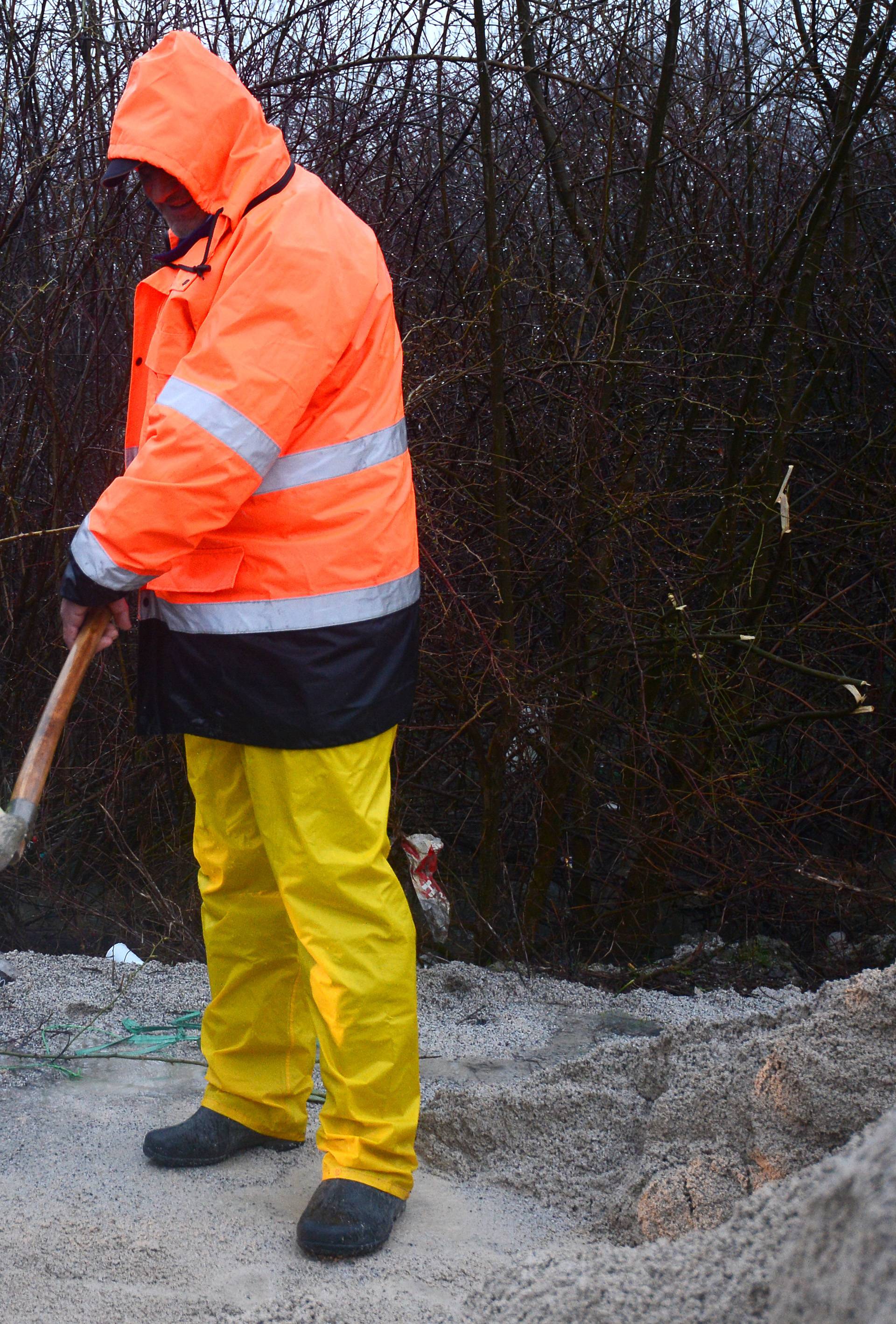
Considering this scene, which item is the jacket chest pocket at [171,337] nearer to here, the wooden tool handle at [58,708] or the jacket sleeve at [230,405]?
the jacket sleeve at [230,405]

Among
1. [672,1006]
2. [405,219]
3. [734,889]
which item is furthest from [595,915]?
[405,219]

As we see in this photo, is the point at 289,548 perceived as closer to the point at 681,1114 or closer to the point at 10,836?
the point at 10,836

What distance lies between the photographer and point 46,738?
6.81 feet

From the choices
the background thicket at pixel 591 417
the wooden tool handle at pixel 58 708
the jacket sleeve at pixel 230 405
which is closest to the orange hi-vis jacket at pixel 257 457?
the jacket sleeve at pixel 230 405

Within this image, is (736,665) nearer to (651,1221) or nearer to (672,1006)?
(672,1006)

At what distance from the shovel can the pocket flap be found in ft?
0.47

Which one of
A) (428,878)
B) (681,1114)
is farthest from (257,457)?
(428,878)

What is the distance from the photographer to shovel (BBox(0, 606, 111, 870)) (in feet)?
6.51

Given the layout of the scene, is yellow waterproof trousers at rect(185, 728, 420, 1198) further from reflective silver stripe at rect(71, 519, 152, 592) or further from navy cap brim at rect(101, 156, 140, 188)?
navy cap brim at rect(101, 156, 140, 188)

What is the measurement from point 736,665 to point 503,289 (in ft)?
4.64

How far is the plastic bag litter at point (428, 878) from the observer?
3463 mm

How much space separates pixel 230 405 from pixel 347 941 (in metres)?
0.96

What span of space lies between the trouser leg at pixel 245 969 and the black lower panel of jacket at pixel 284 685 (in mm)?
147

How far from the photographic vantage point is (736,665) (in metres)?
3.69
